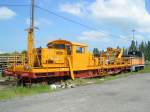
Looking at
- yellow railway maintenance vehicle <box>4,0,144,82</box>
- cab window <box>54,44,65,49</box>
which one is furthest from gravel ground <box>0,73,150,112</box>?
cab window <box>54,44,65,49</box>

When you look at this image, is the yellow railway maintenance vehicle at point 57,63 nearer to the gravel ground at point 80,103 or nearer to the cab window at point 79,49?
the cab window at point 79,49

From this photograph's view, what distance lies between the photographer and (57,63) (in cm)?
1966

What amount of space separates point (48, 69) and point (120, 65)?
1286 cm

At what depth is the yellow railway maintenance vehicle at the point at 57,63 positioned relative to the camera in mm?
17922

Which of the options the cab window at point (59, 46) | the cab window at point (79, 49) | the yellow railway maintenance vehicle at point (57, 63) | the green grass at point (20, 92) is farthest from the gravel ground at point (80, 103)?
the cab window at point (79, 49)

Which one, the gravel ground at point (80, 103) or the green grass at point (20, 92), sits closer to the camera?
the gravel ground at point (80, 103)

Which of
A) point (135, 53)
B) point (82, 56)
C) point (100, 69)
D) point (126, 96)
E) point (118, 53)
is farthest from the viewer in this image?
point (135, 53)

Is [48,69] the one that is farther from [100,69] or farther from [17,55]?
[100,69]

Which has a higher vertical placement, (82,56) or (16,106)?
(82,56)

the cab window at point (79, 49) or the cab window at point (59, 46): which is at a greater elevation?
the cab window at point (59, 46)

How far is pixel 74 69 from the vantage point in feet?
68.1

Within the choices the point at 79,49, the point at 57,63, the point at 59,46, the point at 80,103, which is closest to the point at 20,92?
the point at 80,103

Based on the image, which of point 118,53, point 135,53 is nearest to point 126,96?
point 118,53

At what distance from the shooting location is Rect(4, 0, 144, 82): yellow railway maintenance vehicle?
17922 mm
